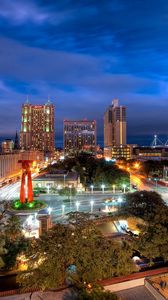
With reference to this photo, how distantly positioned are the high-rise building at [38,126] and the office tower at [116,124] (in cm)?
3773

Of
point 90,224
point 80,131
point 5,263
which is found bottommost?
point 5,263

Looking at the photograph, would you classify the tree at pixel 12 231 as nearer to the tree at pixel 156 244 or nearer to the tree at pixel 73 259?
the tree at pixel 73 259

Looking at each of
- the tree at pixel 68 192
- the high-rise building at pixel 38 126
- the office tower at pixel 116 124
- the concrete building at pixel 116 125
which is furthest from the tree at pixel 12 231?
the office tower at pixel 116 124

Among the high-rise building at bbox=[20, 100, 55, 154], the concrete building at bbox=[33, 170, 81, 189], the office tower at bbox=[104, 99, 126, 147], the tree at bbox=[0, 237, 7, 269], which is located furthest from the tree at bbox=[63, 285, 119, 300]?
the office tower at bbox=[104, 99, 126, 147]

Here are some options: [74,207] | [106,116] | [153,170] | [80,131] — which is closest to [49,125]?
[80,131]

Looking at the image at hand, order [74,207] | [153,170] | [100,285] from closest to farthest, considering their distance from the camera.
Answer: [100,285]
[74,207]
[153,170]

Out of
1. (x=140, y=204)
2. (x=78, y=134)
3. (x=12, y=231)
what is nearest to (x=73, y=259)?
(x=12, y=231)

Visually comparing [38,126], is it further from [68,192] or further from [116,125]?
[68,192]

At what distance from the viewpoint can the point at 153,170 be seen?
212ft

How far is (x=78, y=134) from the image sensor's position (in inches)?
7515

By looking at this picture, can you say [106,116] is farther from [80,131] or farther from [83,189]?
[83,189]

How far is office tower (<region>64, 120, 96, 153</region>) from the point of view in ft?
626

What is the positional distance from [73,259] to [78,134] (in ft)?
587

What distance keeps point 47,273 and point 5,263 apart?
446cm
